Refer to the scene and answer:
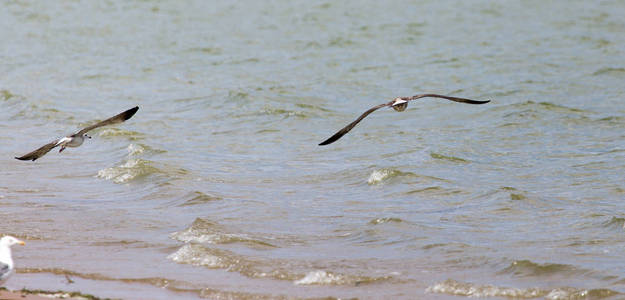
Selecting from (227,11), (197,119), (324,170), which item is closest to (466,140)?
(324,170)

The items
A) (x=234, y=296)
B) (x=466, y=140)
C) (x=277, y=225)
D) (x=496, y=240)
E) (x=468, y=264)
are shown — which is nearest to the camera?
(x=234, y=296)

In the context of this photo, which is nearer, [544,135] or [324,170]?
[324,170]

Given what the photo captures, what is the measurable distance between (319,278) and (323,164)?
6.17m

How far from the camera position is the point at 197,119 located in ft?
65.5

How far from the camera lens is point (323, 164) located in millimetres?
15195

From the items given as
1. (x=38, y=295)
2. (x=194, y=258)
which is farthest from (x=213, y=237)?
(x=38, y=295)

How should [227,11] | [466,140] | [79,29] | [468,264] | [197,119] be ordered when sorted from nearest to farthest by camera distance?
[468,264], [466,140], [197,119], [79,29], [227,11]

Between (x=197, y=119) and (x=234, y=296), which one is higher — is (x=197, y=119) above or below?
below

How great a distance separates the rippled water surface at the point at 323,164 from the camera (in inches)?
374

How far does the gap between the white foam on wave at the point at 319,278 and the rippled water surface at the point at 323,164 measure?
33 millimetres

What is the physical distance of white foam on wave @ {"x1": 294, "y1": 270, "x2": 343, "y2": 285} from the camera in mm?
9039

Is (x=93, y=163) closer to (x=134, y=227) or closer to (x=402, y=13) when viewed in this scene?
(x=134, y=227)

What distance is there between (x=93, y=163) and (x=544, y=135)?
289 inches

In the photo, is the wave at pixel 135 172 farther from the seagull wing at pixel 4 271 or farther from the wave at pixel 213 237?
the seagull wing at pixel 4 271
